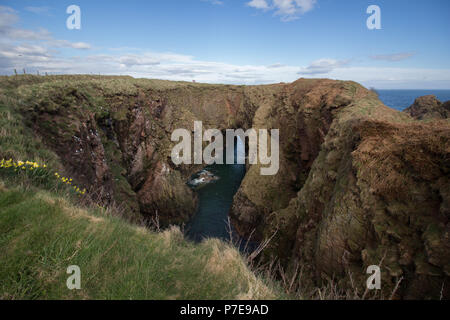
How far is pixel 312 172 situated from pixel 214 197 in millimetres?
16443

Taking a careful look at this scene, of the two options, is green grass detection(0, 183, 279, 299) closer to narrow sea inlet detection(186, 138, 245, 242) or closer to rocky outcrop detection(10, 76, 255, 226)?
rocky outcrop detection(10, 76, 255, 226)

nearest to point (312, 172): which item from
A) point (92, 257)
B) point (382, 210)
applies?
point (382, 210)

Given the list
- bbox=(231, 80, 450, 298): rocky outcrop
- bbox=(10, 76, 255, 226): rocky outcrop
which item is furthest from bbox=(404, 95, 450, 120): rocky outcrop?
bbox=(231, 80, 450, 298): rocky outcrop

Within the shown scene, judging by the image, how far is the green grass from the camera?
8.95 ft

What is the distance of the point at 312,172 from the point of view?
13.6 meters

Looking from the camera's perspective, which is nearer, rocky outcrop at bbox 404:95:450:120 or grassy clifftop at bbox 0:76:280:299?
grassy clifftop at bbox 0:76:280:299

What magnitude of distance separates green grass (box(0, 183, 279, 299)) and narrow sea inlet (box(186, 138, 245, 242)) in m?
11.9

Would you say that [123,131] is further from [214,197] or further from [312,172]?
[312,172]

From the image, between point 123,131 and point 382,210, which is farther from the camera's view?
point 123,131

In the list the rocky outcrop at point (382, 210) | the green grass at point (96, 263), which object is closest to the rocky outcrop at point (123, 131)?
the green grass at point (96, 263)

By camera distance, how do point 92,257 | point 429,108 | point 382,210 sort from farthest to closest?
point 429,108
point 382,210
point 92,257

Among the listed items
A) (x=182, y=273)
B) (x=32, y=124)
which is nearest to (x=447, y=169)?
(x=182, y=273)

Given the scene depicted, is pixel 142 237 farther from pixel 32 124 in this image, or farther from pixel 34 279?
pixel 32 124
